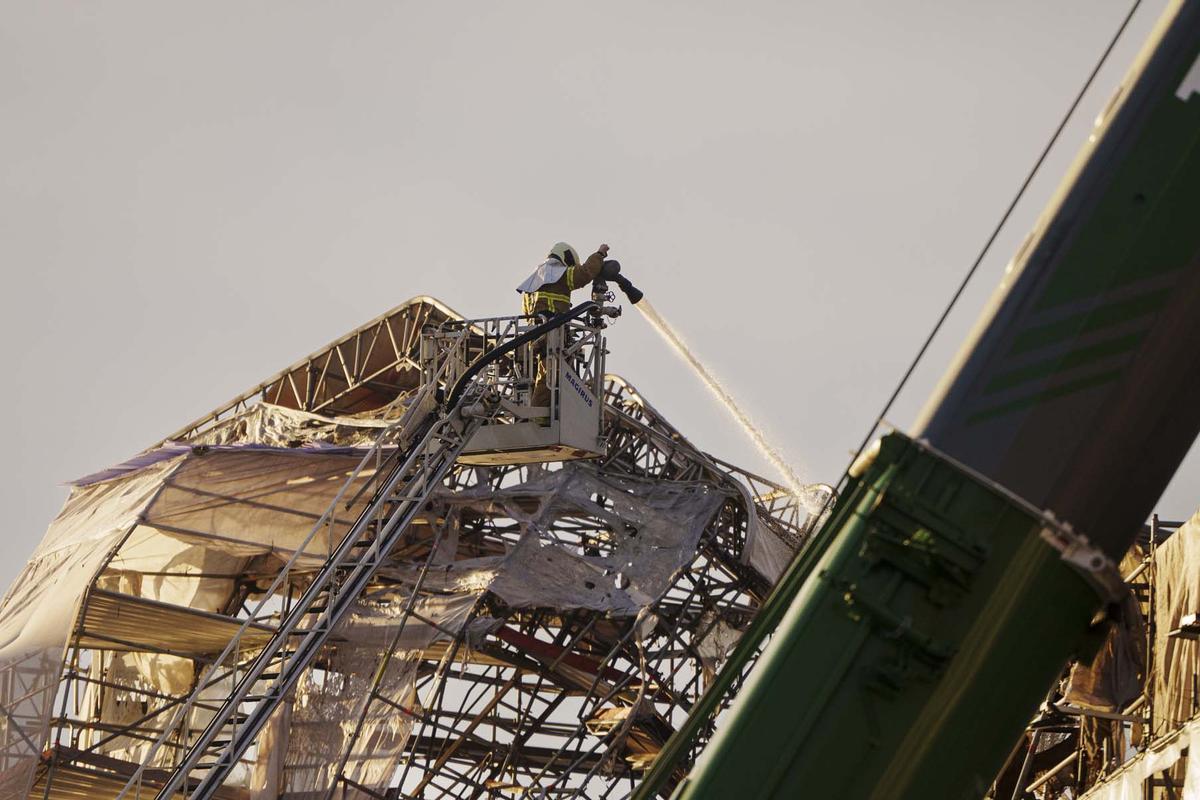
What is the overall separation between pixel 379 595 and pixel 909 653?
18.5 metres

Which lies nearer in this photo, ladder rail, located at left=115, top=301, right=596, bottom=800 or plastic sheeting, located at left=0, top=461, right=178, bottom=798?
ladder rail, located at left=115, top=301, right=596, bottom=800

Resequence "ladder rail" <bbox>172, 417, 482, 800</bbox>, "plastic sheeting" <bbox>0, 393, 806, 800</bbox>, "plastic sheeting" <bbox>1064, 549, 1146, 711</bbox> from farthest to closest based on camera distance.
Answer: "plastic sheeting" <bbox>0, 393, 806, 800</bbox> < "ladder rail" <bbox>172, 417, 482, 800</bbox> < "plastic sheeting" <bbox>1064, 549, 1146, 711</bbox>

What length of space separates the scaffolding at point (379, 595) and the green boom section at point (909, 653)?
14.0 metres

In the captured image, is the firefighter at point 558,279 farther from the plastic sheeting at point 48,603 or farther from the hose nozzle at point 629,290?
the plastic sheeting at point 48,603

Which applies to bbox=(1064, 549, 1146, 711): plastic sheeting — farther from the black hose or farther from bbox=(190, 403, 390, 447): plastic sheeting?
bbox=(190, 403, 390, 447): plastic sheeting

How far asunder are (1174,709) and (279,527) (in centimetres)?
1412

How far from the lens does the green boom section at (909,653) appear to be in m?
6.45

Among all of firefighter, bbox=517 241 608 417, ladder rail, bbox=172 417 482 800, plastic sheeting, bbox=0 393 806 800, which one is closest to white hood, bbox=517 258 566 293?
firefighter, bbox=517 241 608 417

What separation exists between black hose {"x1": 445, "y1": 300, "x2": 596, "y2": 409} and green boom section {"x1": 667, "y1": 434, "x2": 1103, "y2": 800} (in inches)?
485

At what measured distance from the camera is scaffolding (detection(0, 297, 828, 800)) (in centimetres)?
2272

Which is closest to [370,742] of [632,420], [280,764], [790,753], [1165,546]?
[280,764]

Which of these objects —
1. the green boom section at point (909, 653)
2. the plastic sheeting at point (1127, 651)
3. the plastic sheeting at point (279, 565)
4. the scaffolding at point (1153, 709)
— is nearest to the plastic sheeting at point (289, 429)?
the plastic sheeting at point (279, 565)

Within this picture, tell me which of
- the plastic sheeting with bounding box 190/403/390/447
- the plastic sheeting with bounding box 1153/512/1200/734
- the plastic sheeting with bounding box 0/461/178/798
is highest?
the plastic sheeting with bounding box 1153/512/1200/734

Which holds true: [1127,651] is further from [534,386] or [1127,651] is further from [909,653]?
[534,386]
